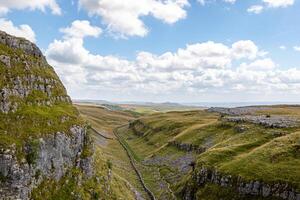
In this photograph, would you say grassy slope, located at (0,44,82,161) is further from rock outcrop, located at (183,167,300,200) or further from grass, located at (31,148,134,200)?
rock outcrop, located at (183,167,300,200)

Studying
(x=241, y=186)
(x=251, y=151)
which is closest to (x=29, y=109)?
(x=241, y=186)

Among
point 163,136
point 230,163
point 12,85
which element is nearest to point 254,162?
point 230,163

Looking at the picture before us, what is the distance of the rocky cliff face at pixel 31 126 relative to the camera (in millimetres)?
52781

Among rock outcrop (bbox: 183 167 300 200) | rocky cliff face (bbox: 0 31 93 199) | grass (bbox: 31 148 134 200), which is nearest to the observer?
rocky cliff face (bbox: 0 31 93 199)

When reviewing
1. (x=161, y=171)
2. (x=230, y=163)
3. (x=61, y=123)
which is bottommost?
(x=161, y=171)

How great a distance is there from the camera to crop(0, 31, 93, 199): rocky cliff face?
2078 inches

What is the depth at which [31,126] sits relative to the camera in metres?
59.5

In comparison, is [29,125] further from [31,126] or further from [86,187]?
[86,187]

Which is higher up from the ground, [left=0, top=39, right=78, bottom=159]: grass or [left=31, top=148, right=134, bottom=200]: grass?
[left=0, top=39, right=78, bottom=159]: grass

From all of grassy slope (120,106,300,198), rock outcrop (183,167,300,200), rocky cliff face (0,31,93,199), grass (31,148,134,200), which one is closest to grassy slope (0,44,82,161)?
rocky cliff face (0,31,93,199)

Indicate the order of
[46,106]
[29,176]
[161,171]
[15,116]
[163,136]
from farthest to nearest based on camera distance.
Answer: [163,136], [161,171], [46,106], [15,116], [29,176]

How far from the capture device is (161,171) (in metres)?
106

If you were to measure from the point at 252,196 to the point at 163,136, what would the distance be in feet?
306

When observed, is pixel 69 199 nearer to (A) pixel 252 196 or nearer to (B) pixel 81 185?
(B) pixel 81 185
